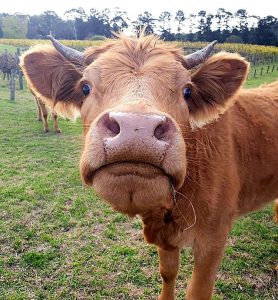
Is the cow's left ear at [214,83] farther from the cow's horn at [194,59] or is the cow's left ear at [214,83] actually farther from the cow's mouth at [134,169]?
the cow's mouth at [134,169]

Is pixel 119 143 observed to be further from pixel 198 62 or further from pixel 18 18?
pixel 18 18

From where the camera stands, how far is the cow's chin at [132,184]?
173 centimetres

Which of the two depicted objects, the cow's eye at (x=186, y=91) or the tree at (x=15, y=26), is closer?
the cow's eye at (x=186, y=91)

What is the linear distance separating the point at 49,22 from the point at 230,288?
206 feet

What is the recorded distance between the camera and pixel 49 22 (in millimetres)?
59562

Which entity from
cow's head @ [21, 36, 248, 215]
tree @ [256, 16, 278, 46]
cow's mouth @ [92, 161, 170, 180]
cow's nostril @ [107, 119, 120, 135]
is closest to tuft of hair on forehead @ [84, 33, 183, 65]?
cow's head @ [21, 36, 248, 215]

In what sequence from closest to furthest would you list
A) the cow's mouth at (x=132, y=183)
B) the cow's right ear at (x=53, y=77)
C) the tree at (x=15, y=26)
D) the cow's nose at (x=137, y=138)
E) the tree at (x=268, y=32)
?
the cow's nose at (x=137, y=138) < the cow's mouth at (x=132, y=183) < the cow's right ear at (x=53, y=77) < the tree at (x=15, y=26) < the tree at (x=268, y=32)

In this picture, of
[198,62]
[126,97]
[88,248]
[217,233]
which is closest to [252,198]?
[217,233]

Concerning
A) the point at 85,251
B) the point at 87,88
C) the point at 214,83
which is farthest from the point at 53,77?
the point at 85,251

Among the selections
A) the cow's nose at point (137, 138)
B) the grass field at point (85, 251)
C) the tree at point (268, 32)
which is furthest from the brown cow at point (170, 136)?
the tree at point (268, 32)

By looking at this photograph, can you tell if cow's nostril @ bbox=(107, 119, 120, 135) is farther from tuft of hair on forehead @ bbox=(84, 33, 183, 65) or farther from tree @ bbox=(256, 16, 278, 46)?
tree @ bbox=(256, 16, 278, 46)

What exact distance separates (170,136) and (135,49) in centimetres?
105

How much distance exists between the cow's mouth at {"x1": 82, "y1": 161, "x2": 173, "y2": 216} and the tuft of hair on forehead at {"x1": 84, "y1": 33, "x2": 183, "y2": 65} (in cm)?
93

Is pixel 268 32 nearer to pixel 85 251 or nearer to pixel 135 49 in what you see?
pixel 85 251
